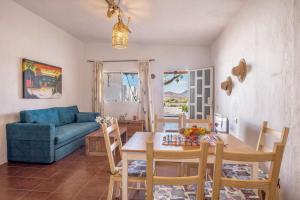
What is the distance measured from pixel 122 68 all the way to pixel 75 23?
6.47 feet

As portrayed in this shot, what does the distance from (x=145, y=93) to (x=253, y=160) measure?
492 centimetres

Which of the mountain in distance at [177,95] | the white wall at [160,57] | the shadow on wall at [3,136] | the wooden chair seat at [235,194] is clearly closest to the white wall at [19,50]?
the shadow on wall at [3,136]

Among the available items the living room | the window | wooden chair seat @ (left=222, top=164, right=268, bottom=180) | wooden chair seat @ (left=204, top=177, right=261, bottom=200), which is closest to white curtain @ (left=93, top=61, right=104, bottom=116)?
the living room

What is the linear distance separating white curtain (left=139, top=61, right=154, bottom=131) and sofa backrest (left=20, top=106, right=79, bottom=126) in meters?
1.91

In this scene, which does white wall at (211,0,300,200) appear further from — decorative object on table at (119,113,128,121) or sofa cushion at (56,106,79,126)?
sofa cushion at (56,106,79,126)

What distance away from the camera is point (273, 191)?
119cm

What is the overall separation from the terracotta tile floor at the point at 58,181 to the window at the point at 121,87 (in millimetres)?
2828

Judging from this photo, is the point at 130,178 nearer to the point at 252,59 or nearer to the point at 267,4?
the point at 252,59

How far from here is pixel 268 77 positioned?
242 centimetres

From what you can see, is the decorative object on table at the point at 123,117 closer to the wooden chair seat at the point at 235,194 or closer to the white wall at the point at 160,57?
the white wall at the point at 160,57

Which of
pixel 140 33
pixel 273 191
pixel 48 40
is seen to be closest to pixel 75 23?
pixel 48 40

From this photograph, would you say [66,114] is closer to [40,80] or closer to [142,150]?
[40,80]

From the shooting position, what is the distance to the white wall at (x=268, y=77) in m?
1.92

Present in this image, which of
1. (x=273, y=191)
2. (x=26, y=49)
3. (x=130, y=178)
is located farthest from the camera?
(x=26, y=49)
